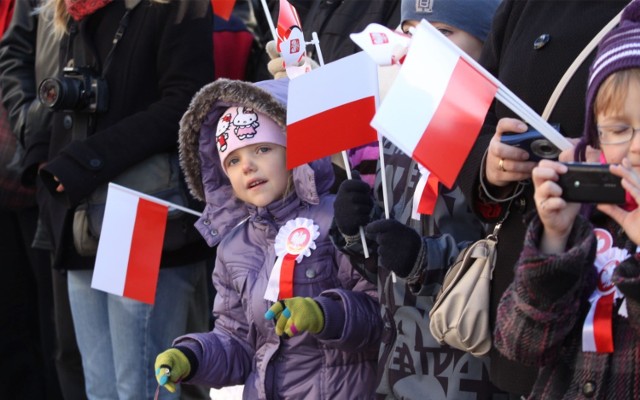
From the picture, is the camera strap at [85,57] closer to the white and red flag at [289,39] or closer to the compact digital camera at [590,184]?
the white and red flag at [289,39]

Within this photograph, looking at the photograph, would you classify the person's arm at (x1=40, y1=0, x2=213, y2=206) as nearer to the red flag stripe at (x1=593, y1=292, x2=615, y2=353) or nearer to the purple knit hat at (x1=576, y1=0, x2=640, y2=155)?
the purple knit hat at (x1=576, y1=0, x2=640, y2=155)

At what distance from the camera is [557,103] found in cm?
287

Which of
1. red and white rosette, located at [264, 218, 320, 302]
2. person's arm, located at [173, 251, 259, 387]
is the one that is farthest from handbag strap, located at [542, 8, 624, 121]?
person's arm, located at [173, 251, 259, 387]

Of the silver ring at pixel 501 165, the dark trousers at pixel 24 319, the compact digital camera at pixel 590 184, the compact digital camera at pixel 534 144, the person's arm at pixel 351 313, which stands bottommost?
the dark trousers at pixel 24 319

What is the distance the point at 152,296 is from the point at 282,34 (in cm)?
120

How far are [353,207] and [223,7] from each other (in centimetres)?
183

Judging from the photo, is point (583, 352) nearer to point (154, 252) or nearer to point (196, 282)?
point (154, 252)

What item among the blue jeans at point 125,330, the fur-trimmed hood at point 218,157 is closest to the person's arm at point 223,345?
the fur-trimmed hood at point 218,157

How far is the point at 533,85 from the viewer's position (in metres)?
2.97

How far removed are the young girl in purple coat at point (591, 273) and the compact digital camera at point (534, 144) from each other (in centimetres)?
12

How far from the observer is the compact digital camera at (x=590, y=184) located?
2.30 m

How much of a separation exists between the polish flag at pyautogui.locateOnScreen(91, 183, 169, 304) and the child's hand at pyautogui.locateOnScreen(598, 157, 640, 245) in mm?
2575

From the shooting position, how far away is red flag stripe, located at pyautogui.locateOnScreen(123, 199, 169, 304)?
462 centimetres

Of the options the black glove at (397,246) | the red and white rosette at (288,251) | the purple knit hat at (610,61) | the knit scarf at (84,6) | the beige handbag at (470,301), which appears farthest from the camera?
the knit scarf at (84,6)
